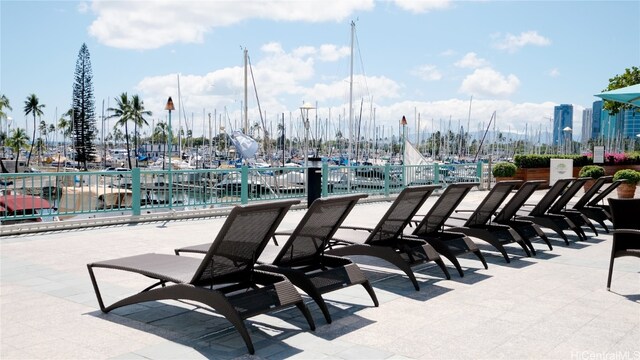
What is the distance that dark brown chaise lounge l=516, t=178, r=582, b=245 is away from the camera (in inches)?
364

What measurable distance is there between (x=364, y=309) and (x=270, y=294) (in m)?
1.18

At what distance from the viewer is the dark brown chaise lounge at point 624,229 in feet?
20.0

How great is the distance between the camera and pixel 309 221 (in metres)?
5.18

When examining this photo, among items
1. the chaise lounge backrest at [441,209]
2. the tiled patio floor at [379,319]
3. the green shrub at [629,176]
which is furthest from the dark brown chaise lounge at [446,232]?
the green shrub at [629,176]

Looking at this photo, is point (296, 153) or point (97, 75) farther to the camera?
point (296, 153)

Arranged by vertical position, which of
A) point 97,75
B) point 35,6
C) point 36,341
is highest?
point 97,75

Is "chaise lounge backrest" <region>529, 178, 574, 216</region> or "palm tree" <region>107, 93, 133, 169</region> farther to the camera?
"palm tree" <region>107, 93, 133, 169</region>

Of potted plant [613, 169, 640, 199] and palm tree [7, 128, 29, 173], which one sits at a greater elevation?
palm tree [7, 128, 29, 173]

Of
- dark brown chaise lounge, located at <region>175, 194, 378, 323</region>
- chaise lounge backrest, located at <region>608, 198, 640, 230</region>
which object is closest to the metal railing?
dark brown chaise lounge, located at <region>175, 194, 378, 323</region>

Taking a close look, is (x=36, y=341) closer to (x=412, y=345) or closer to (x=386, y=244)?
(x=412, y=345)

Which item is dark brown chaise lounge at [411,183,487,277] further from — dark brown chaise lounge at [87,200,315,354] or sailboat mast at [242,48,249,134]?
sailboat mast at [242,48,249,134]

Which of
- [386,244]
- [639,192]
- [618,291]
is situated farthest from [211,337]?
[639,192]

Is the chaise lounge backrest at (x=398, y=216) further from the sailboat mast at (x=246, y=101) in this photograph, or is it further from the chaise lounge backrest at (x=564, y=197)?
the sailboat mast at (x=246, y=101)

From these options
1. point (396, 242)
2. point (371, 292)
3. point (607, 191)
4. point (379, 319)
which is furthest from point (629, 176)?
point (379, 319)
